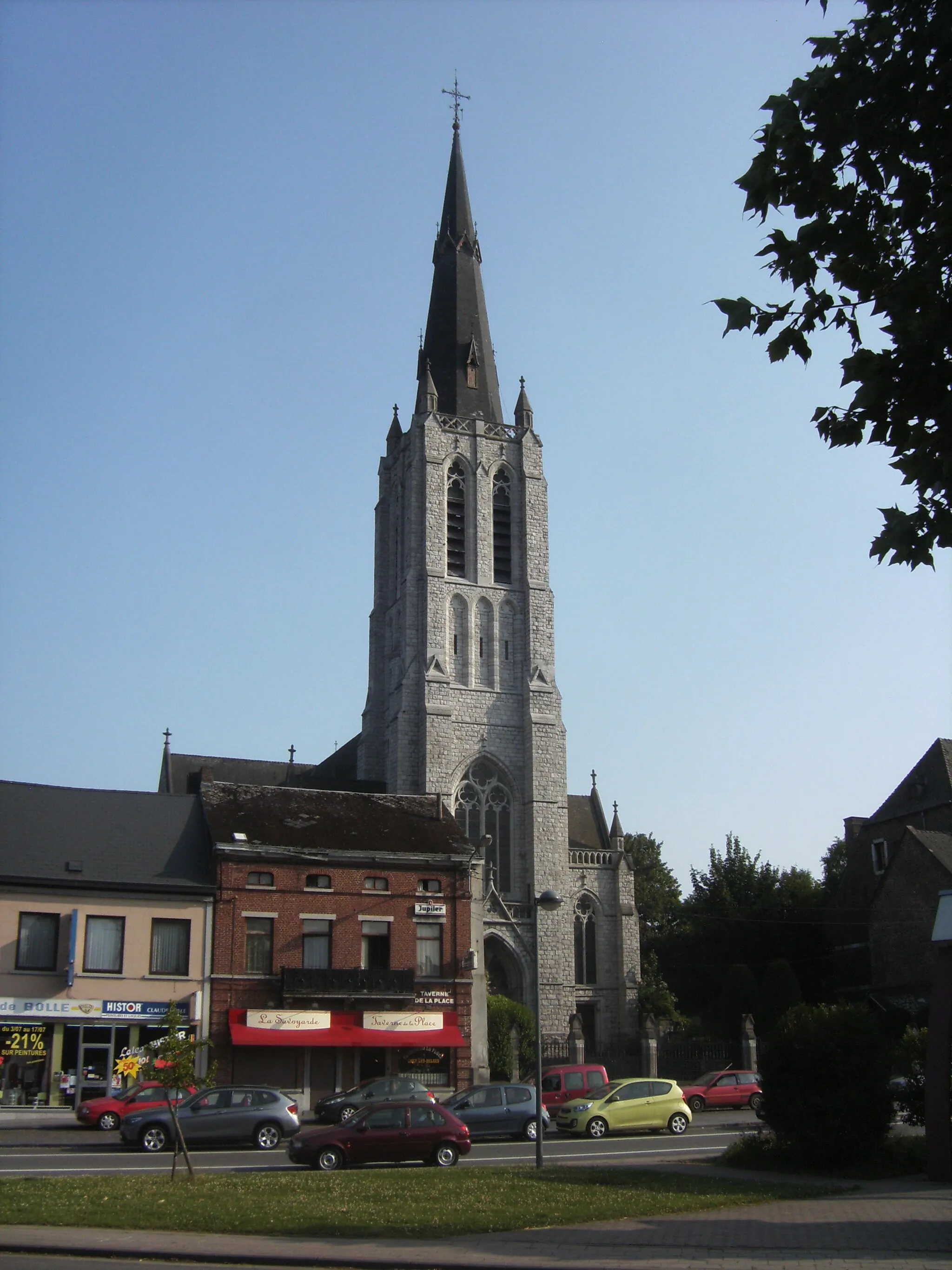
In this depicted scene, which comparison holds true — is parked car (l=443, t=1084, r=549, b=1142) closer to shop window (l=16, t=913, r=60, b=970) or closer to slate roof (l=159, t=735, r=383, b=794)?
shop window (l=16, t=913, r=60, b=970)

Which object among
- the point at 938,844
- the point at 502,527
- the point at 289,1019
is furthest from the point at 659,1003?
the point at 289,1019

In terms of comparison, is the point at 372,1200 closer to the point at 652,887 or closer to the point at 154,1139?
the point at 154,1139

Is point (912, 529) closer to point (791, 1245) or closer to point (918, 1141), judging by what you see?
point (791, 1245)

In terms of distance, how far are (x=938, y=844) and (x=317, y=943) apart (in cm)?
2458

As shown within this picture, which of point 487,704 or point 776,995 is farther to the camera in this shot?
point 487,704

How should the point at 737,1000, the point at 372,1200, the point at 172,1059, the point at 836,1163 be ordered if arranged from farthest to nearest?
the point at 737,1000 < the point at 836,1163 < the point at 172,1059 < the point at 372,1200

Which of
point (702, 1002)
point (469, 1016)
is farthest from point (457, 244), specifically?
point (469, 1016)

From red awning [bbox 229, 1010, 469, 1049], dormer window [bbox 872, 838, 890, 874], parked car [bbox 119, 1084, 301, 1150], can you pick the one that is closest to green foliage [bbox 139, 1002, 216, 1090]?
parked car [bbox 119, 1084, 301, 1150]

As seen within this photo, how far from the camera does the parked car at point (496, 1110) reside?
1013 inches

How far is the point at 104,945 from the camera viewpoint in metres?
32.3

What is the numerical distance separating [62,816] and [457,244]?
41.6 m

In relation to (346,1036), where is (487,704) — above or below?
above

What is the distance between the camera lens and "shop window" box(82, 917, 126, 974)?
105 ft

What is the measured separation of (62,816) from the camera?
34469 millimetres
